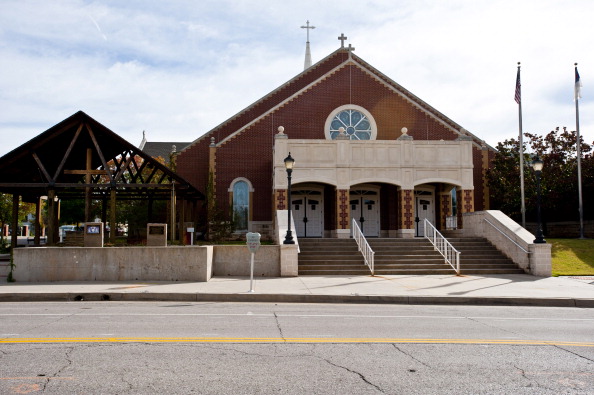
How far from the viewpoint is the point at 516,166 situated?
30234 mm

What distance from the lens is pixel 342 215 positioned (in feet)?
80.8

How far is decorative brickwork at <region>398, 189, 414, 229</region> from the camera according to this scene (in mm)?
25141

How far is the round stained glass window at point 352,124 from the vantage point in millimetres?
30516

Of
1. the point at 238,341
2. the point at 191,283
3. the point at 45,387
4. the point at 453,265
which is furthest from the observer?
the point at 453,265

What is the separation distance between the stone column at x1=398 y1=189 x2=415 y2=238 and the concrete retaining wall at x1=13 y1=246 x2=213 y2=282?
459 inches

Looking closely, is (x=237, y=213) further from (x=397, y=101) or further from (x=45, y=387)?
(x=45, y=387)

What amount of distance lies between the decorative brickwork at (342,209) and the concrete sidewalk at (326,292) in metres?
7.85

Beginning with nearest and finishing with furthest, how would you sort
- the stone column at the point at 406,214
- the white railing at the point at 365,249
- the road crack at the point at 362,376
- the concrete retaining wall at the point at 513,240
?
the road crack at the point at 362,376 < the concrete retaining wall at the point at 513,240 < the white railing at the point at 365,249 < the stone column at the point at 406,214

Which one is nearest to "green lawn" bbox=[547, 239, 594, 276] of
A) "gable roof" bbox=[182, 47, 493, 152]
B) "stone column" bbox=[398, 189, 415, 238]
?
"stone column" bbox=[398, 189, 415, 238]

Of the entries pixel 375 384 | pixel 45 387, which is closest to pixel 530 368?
pixel 375 384

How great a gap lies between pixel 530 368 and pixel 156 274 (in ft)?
40.8

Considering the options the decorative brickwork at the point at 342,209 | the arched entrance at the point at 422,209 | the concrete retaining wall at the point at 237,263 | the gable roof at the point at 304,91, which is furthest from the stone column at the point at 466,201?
the concrete retaining wall at the point at 237,263

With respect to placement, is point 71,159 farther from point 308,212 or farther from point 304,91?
point 304,91

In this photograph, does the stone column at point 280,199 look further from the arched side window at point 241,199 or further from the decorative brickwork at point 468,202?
the decorative brickwork at point 468,202
